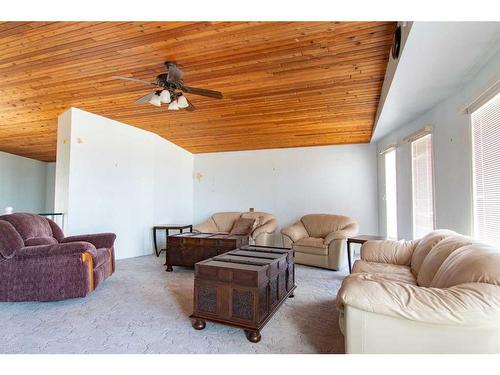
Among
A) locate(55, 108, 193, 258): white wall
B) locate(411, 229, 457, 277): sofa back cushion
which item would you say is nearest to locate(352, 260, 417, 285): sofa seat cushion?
locate(411, 229, 457, 277): sofa back cushion

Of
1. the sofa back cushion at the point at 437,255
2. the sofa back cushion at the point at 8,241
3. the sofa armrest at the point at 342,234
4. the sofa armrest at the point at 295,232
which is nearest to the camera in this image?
the sofa back cushion at the point at 437,255

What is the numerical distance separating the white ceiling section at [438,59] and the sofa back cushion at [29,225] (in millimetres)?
4211

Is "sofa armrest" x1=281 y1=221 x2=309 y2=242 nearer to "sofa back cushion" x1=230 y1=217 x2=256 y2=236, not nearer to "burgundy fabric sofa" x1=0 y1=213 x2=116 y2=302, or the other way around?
"sofa back cushion" x1=230 y1=217 x2=256 y2=236

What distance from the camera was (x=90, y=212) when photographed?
4.49 m

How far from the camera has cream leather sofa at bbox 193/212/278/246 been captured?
495 cm

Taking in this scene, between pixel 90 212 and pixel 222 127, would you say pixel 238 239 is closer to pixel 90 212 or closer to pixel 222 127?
pixel 222 127

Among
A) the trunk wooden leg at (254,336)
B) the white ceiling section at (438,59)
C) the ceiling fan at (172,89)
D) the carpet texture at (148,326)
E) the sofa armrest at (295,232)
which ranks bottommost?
the carpet texture at (148,326)

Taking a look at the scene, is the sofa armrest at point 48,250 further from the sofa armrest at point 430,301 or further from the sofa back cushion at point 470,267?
the sofa back cushion at point 470,267

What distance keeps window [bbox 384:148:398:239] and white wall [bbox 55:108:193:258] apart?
4.33 metres

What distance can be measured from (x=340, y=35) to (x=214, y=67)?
4.58 ft

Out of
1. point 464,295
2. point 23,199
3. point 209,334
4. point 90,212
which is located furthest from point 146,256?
point 464,295

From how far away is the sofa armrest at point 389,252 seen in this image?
9.45 ft

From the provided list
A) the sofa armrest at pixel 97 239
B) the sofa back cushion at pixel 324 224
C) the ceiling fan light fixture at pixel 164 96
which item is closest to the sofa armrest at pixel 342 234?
the sofa back cushion at pixel 324 224
